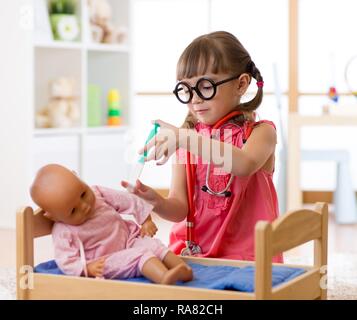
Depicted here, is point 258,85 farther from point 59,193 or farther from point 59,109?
point 59,109

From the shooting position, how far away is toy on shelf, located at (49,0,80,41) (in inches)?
141

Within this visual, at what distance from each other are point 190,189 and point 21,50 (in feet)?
6.03

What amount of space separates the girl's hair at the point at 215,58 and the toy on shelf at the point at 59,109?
1922 mm

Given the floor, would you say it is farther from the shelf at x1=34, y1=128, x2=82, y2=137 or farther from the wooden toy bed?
the wooden toy bed

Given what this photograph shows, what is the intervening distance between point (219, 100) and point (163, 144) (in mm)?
318

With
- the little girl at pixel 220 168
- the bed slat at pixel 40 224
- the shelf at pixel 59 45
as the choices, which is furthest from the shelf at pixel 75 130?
the bed slat at pixel 40 224

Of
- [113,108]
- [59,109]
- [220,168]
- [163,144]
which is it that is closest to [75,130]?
[59,109]

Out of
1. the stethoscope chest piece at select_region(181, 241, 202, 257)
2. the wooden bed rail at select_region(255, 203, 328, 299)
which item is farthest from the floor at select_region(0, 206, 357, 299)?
the wooden bed rail at select_region(255, 203, 328, 299)

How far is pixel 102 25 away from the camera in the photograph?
3.87m

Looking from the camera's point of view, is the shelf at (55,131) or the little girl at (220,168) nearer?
the little girl at (220,168)

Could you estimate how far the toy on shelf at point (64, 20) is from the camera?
11.7 ft

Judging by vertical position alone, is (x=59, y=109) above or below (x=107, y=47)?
below

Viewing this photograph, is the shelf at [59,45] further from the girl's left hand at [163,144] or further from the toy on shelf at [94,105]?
the girl's left hand at [163,144]

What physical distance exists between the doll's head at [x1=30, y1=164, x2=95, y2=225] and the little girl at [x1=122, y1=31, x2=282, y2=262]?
0.72ft
